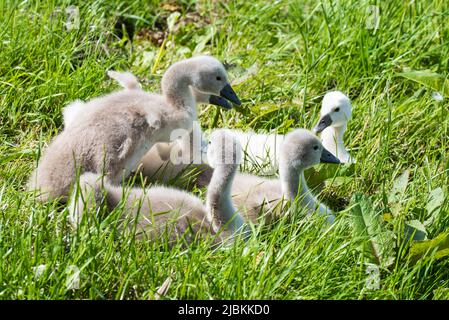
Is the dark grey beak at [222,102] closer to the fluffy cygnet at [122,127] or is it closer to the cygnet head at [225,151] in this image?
the fluffy cygnet at [122,127]

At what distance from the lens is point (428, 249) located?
4164 mm

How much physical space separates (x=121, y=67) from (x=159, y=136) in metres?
1.38

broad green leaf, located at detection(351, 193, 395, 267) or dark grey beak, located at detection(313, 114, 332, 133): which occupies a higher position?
dark grey beak, located at detection(313, 114, 332, 133)

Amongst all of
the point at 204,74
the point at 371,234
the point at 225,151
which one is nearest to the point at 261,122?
the point at 204,74

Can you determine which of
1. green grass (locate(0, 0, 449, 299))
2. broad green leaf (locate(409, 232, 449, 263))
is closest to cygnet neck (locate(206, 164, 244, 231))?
green grass (locate(0, 0, 449, 299))

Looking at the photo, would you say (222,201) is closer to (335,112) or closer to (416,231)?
(416,231)

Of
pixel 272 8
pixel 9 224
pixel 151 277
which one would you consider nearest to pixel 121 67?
pixel 272 8

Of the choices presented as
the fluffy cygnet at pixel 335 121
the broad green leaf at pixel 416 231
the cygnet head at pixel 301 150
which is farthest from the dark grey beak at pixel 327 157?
the broad green leaf at pixel 416 231

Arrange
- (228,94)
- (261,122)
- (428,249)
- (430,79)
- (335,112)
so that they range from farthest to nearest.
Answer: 1. (430,79)
2. (261,122)
3. (335,112)
4. (228,94)
5. (428,249)

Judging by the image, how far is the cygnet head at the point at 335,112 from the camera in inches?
208

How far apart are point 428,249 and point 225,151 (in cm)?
98

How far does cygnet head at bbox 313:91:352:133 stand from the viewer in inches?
208

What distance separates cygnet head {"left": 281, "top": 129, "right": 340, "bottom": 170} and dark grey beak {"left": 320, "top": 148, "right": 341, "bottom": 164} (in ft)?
0.21

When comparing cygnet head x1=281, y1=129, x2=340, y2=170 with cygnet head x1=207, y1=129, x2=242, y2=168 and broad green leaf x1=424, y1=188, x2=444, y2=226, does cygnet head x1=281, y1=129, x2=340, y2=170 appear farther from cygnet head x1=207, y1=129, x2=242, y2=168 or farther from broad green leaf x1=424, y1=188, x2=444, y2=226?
broad green leaf x1=424, y1=188, x2=444, y2=226
